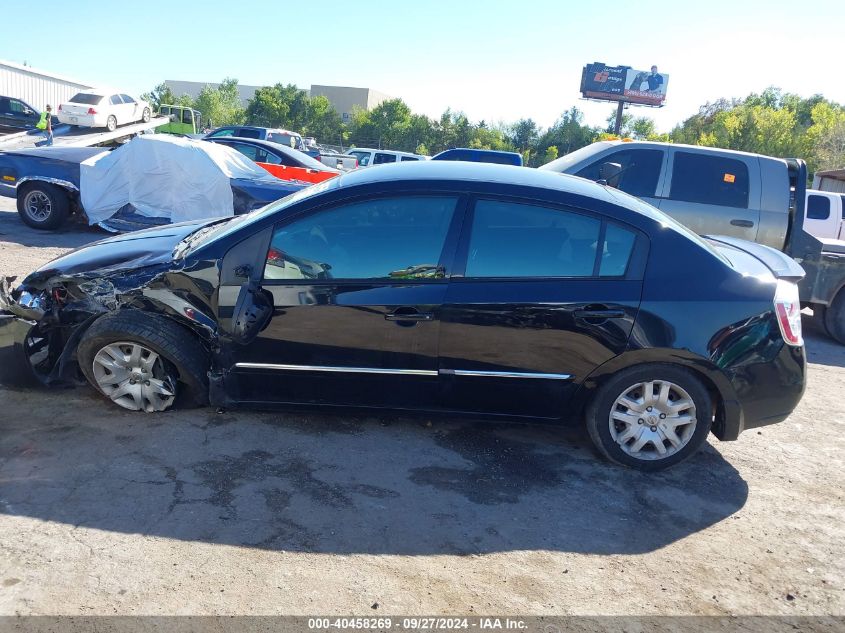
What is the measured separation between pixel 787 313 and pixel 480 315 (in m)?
1.80

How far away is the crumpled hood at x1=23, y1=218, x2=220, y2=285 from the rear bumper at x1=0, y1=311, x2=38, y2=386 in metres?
0.28

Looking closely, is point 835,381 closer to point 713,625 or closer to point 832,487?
point 832,487

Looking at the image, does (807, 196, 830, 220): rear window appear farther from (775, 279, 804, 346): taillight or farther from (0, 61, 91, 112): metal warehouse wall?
(0, 61, 91, 112): metal warehouse wall

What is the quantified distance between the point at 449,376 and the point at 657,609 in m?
1.65

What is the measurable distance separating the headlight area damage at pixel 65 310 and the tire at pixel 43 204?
674cm

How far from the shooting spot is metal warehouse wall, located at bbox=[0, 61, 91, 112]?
41.7m

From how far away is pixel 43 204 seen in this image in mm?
10516

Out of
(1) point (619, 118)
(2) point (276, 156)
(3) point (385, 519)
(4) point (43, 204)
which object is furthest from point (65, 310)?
(1) point (619, 118)

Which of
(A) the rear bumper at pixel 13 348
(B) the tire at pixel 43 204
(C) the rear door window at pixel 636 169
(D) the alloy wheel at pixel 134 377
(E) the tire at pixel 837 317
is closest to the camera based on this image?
(D) the alloy wheel at pixel 134 377

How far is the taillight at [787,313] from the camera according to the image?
388cm

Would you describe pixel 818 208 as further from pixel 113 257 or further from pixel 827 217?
pixel 113 257

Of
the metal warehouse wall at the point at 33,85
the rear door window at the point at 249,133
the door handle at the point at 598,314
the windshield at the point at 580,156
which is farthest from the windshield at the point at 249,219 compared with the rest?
the metal warehouse wall at the point at 33,85

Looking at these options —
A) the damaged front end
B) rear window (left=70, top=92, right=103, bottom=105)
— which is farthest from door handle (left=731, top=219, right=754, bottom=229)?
rear window (left=70, top=92, right=103, bottom=105)

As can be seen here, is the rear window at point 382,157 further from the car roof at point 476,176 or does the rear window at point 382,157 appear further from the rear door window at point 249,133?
the car roof at point 476,176
